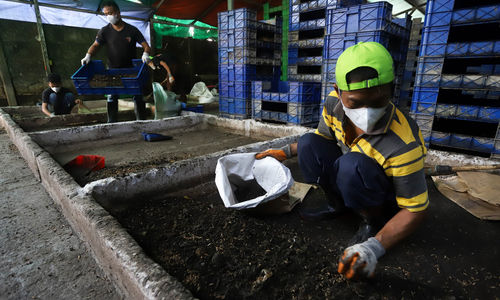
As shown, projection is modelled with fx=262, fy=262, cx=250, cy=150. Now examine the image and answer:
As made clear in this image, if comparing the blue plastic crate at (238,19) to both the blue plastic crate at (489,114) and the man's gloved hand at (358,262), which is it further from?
the man's gloved hand at (358,262)

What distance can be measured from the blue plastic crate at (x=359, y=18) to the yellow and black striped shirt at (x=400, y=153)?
3.16 metres

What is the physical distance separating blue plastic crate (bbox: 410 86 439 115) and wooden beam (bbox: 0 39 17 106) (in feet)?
33.5

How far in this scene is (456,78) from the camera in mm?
2877

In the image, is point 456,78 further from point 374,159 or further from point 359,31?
point 374,159

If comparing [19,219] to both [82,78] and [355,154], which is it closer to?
[355,154]

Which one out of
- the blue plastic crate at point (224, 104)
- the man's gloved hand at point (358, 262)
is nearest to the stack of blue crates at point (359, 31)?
the blue plastic crate at point (224, 104)

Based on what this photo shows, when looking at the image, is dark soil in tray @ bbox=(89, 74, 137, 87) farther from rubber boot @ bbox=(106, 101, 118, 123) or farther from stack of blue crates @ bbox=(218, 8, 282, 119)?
stack of blue crates @ bbox=(218, 8, 282, 119)

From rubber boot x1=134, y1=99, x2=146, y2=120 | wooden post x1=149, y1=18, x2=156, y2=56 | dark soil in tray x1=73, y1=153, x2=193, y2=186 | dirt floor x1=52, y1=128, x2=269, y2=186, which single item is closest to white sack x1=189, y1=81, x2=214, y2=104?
wooden post x1=149, y1=18, x2=156, y2=56

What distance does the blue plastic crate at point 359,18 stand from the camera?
12.3 feet

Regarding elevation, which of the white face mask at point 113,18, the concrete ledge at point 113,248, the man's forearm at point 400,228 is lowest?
the concrete ledge at point 113,248

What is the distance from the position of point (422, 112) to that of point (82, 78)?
16.0ft

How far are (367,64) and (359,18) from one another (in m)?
3.35

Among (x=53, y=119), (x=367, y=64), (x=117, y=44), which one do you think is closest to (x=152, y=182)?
(x=367, y=64)

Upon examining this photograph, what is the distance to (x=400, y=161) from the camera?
1167 mm
